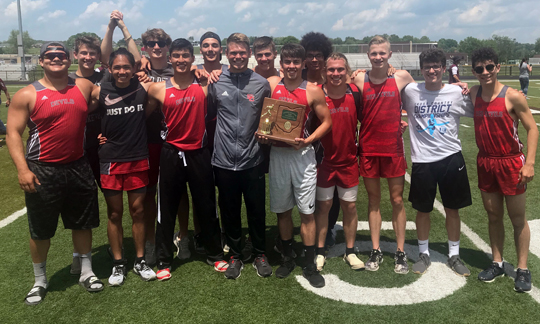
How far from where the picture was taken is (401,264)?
3.97 m

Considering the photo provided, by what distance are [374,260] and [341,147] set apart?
1240 mm

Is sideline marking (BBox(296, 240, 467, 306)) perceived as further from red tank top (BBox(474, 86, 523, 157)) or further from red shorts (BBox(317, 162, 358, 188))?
red tank top (BBox(474, 86, 523, 157))

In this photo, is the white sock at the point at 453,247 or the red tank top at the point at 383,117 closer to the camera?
the red tank top at the point at 383,117

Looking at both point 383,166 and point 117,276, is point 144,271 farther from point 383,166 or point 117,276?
point 383,166

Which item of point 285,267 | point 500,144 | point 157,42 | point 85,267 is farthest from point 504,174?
point 85,267

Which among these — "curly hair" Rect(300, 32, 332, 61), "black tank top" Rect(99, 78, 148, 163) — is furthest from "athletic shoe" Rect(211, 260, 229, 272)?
"curly hair" Rect(300, 32, 332, 61)

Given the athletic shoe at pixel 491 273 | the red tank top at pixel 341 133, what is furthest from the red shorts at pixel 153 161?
the athletic shoe at pixel 491 273

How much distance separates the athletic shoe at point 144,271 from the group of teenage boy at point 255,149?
12mm

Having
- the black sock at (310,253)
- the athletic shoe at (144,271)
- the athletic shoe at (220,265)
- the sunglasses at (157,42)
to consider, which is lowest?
the athletic shoe at (220,265)

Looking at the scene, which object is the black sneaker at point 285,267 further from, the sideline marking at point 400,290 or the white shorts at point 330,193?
the white shorts at point 330,193

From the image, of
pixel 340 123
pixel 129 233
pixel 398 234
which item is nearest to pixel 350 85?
pixel 340 123

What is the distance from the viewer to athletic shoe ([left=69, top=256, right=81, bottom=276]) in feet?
13.2

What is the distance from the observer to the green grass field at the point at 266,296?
3232mm

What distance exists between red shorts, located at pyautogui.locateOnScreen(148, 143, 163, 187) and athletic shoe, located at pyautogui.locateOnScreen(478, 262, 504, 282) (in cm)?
338
